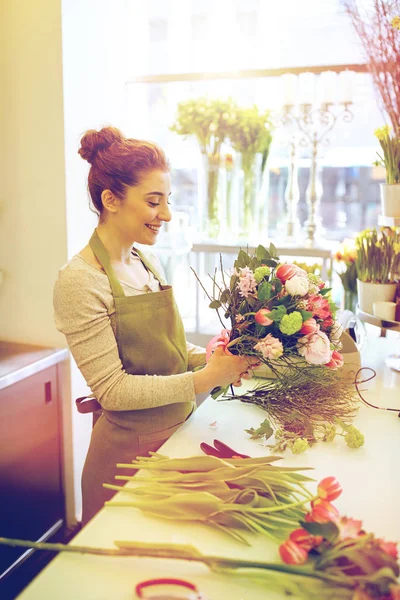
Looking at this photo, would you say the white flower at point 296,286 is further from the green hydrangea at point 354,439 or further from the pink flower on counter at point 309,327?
the green hydrangea at point 354,439

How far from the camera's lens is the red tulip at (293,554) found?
0.90m

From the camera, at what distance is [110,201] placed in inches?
62.7

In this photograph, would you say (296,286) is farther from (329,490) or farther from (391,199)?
(391,199)

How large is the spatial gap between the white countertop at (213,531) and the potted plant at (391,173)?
67cm

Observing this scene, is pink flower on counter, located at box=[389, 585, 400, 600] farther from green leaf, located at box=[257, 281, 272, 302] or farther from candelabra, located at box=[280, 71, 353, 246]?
candelabra, located at box=[280, 71, 353, 246]

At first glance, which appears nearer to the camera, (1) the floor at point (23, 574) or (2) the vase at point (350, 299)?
(1) the floor at point (23, 574)

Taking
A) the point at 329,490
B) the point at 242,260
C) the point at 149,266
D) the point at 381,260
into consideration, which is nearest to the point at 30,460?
the point at 149,266

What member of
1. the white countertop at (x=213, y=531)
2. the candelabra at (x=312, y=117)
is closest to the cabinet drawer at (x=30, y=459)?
Result: the white countertop at (x=213, y=531)

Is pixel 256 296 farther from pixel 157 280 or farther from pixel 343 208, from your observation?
pixel 343 208

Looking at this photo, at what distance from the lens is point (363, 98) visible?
2.78 m

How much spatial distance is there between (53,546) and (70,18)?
197cm

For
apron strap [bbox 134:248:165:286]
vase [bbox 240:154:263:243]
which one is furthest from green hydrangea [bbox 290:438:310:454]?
vase [bbox 240:154:263:243]

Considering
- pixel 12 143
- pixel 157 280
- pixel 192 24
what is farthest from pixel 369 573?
pixel 192 24

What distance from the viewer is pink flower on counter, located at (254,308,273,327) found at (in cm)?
139
